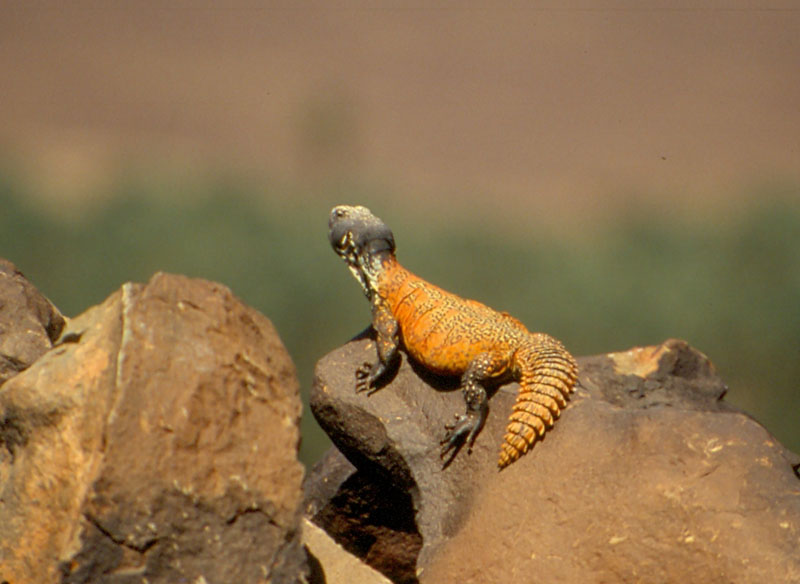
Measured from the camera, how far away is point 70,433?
2674 mm

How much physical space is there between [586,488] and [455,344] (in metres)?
0.85

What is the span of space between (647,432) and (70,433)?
79.8 inches

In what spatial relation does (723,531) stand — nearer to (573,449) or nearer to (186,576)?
(573,449)

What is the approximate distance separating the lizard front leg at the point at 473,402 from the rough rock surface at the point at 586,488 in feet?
0.14

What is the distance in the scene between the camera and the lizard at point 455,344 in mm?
3748

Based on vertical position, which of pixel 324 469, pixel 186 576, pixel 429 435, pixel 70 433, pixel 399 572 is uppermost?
pixel 70 433

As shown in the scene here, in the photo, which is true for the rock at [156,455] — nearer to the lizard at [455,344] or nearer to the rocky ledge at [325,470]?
the rocky ledge at [325,470]

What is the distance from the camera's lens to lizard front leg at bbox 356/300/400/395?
4098mm

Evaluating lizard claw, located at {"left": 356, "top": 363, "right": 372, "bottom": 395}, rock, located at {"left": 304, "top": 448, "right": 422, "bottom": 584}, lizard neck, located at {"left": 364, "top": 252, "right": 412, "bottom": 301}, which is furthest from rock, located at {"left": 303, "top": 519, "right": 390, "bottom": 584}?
lizard neck, located at {"left": 364, "top": 252, "right": 412, "bottom": 301}

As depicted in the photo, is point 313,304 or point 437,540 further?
point 313,304

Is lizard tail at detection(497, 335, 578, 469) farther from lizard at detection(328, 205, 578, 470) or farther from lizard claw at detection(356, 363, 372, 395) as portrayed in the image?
lizard claw at detection(356, 363, 372, 395)

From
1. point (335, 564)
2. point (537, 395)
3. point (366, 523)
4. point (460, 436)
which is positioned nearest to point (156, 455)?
point (335, 564)

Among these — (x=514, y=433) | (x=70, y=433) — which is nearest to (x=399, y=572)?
(x=514, y=433)

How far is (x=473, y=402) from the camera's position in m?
3.86
